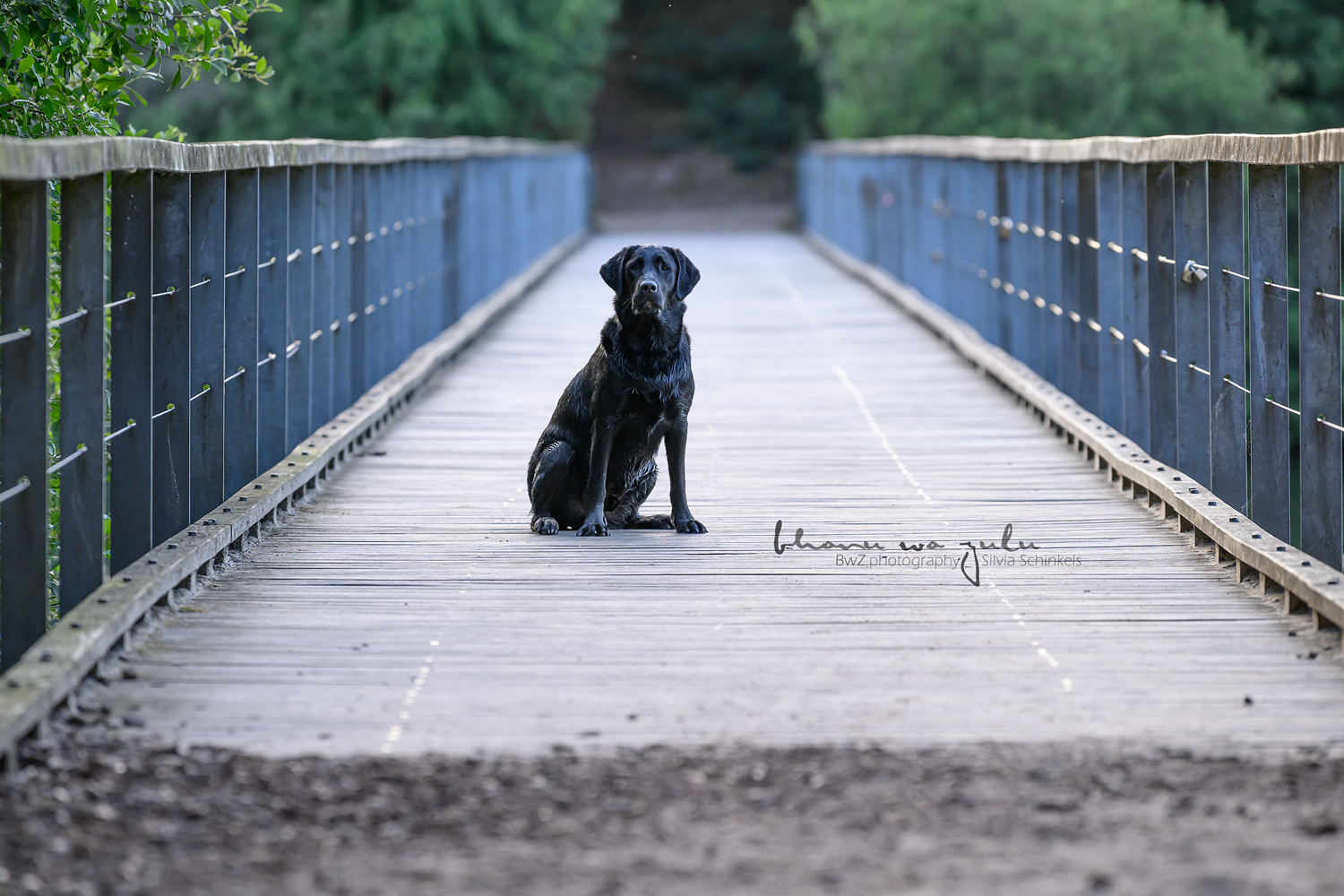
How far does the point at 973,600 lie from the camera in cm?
515

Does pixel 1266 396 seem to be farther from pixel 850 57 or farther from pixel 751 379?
pixel 850 57

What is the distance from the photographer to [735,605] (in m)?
5.09

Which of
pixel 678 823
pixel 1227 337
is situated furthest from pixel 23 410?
pixel 1227 337

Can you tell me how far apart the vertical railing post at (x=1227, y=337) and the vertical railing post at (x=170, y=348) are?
3617 millimetres

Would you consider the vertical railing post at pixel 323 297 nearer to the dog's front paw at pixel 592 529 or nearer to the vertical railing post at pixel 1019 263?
the dog's front paw at pixel 592 529

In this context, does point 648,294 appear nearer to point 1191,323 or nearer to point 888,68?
point 1191,323

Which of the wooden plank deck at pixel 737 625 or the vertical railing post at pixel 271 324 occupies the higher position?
the vertical railing post at pixel 271 324

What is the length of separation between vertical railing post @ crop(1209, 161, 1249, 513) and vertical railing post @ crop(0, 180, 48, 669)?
4.14m

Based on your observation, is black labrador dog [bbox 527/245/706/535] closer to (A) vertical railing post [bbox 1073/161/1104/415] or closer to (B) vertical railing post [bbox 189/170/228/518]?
(B) vertical railing post [bbox 189/170/228/518]

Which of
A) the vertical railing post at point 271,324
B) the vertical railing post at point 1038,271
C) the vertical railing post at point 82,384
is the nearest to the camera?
the vertical railing post at point 82,384

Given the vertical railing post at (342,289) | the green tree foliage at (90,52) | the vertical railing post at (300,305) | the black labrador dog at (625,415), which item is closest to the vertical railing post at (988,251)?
the vertical railing post at (342,289)

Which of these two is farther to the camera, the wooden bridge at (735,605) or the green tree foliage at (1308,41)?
the green tree foliage at (1308,41)

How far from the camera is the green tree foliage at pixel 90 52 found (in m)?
6.41

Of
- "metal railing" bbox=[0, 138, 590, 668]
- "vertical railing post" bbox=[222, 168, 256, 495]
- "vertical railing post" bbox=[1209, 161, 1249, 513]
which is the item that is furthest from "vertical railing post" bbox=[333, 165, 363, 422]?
"vertical railing post" bbox=[1209, 161, 1249, 513]
